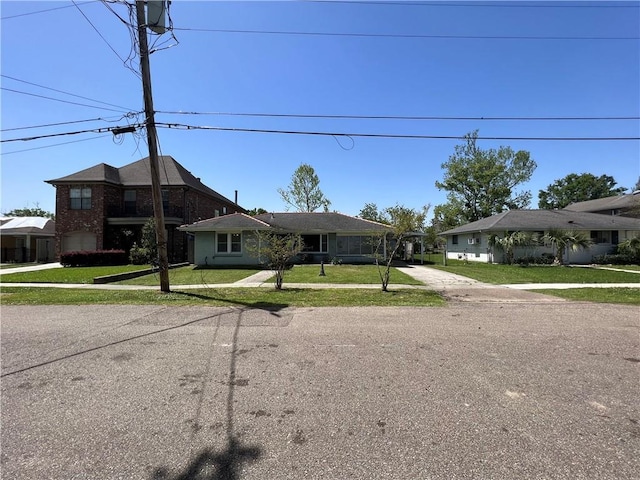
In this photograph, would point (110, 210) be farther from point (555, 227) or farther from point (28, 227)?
point (555, 227)

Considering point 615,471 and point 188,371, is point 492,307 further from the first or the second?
point 188,371

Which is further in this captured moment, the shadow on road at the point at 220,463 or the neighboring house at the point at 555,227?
the neighboring house at the point at 555,227

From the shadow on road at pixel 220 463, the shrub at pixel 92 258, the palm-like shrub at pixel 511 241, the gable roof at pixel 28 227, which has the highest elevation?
the gable roof at pixel 28 227

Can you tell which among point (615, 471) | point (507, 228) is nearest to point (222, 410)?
point (615, 471)

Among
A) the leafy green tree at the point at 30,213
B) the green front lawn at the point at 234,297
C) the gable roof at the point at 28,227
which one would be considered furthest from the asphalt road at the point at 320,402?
the leafy green tree at the point at 30,213

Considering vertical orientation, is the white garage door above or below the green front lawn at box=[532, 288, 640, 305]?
above

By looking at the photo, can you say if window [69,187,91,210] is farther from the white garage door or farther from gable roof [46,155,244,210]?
the white garage door

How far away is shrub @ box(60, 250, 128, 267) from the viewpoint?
22.6 m

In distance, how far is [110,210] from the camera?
1056 inches

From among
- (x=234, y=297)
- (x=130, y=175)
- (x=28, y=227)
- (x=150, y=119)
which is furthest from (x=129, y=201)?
(x=234, y=297)

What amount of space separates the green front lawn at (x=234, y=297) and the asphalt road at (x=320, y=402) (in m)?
2.91

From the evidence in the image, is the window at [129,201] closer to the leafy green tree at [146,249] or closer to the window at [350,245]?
the leafy green tree at [146,249]

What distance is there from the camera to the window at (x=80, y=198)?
26.3m

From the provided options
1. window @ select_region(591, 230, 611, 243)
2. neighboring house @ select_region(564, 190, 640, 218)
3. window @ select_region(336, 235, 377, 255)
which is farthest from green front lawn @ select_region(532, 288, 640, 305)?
neighboring house @ select_region(564, 190, 640, 218)
